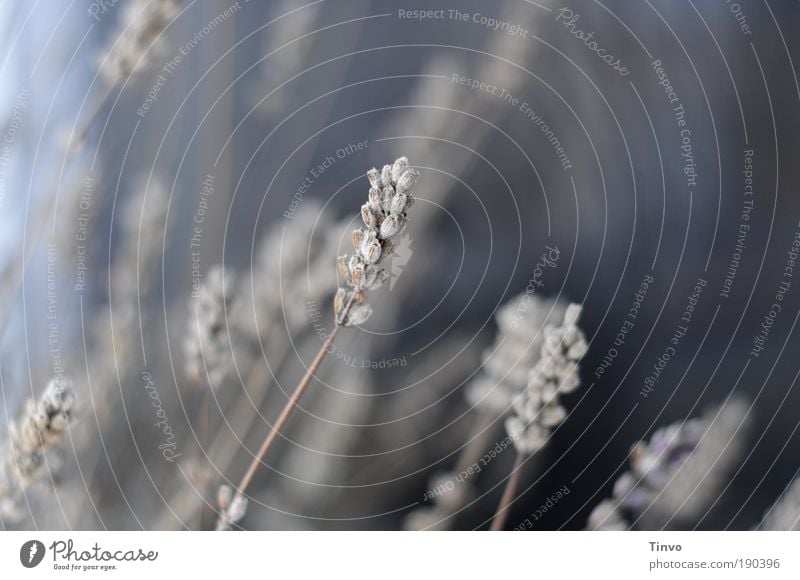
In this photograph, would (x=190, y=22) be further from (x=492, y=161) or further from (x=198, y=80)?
(x=492, y=161)

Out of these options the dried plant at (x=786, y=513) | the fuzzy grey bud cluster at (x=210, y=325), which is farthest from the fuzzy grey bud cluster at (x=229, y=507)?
the dried plant at (x=786, y=513)

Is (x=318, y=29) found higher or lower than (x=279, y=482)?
higher

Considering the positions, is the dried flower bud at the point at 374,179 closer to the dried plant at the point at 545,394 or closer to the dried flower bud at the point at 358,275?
the dried flower bud at the point at 358,275

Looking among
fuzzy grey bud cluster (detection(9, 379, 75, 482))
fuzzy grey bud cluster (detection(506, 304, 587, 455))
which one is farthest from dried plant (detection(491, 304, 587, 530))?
fuzzy grey bud cluster (detection(9, 379, 75, 482))

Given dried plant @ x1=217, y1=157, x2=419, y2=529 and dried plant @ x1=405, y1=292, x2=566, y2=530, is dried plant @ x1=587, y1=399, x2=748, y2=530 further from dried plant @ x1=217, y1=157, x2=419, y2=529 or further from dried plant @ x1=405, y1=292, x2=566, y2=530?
dried plant @ x1=217, y1=157, x2=419, y2=529

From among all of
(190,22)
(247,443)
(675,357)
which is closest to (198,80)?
(190,22)

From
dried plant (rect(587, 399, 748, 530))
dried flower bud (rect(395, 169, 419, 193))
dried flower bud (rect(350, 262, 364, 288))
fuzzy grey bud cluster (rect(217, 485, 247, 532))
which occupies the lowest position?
fuzzy grey bud cluster (rect(217, 485, 247, 532))
